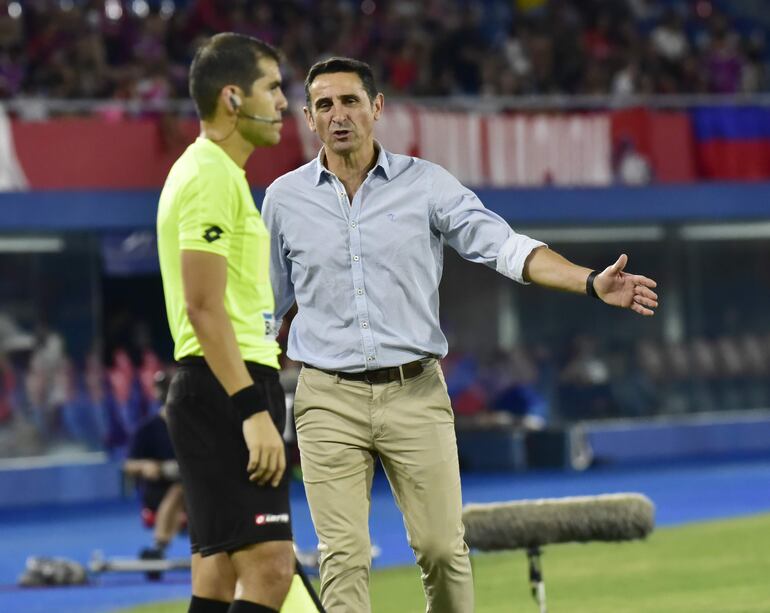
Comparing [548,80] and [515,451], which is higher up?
[548,80]

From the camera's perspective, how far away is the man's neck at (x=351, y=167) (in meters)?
6.55

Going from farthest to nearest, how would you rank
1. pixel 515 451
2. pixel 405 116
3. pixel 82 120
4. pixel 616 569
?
pixel 515 451 → pixel 405 116 → pixel 82 120 → pixel 616 569

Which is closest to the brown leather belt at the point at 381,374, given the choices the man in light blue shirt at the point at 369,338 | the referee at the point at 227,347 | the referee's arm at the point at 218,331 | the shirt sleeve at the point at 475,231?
the man in light blue shirt at the point at 369,338

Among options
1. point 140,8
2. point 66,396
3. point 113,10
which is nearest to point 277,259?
point 66,396

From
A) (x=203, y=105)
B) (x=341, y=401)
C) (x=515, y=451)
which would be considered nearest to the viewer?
(x=203, y=105)

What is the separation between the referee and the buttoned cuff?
52.1 inches

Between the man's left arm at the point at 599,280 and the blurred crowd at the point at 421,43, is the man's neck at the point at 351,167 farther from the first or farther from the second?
the blurred crowd at the point at 421,43

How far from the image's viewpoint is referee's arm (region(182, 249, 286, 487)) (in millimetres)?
4812

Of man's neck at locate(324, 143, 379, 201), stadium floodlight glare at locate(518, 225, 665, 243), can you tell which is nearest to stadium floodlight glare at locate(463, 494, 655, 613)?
man's neck at locate(324, 143, 379, 201)

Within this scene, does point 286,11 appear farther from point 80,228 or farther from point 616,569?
point 616,569

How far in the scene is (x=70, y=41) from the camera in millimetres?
21094

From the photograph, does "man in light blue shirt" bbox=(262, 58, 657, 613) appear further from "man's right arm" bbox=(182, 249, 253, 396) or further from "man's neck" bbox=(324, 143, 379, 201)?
"man's right arm" bbox=(182, 249, 253, 396)

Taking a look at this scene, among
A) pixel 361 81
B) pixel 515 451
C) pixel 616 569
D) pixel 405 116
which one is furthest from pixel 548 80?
pixel 361 81

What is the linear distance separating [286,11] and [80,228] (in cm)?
487
